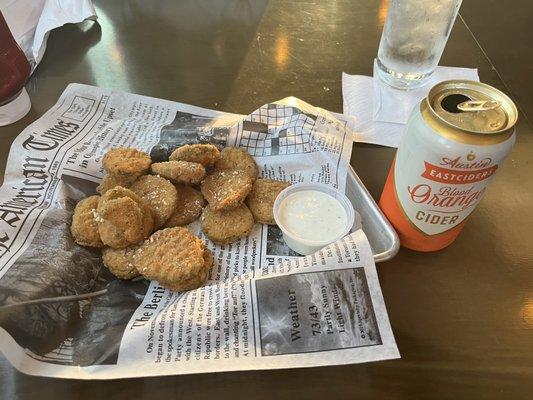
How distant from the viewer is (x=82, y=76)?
1.28 metres

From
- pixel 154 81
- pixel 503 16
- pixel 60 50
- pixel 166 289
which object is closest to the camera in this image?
pixel 166 289

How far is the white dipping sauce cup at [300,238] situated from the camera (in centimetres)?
82

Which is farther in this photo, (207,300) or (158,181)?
(158,181)

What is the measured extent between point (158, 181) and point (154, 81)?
17.7 inches

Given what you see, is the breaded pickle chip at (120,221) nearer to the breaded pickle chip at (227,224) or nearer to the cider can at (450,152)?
the breaded pickle chip at (227,224)

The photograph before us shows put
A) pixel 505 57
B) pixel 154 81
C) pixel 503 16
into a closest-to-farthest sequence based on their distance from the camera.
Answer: pixel 154 81, pixel 505 57, pixel 503 16

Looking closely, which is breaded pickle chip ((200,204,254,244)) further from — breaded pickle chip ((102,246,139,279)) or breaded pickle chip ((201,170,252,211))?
breaded pickle chip ((102,246,139,279))

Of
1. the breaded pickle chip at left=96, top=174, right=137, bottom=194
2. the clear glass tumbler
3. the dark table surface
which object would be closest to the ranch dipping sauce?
the dark table surface

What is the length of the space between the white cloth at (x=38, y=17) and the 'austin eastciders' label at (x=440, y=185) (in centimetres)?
110

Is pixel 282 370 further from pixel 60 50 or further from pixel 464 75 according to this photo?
pixel 60 50

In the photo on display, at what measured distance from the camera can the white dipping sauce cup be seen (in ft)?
2.70

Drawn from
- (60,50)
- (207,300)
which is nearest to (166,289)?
(207,300)

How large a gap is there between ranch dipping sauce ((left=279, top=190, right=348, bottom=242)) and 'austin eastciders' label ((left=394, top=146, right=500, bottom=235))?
0.44 feet

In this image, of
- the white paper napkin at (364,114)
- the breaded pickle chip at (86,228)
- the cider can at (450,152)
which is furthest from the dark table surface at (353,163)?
the breaded pickle chip at (86,228)
